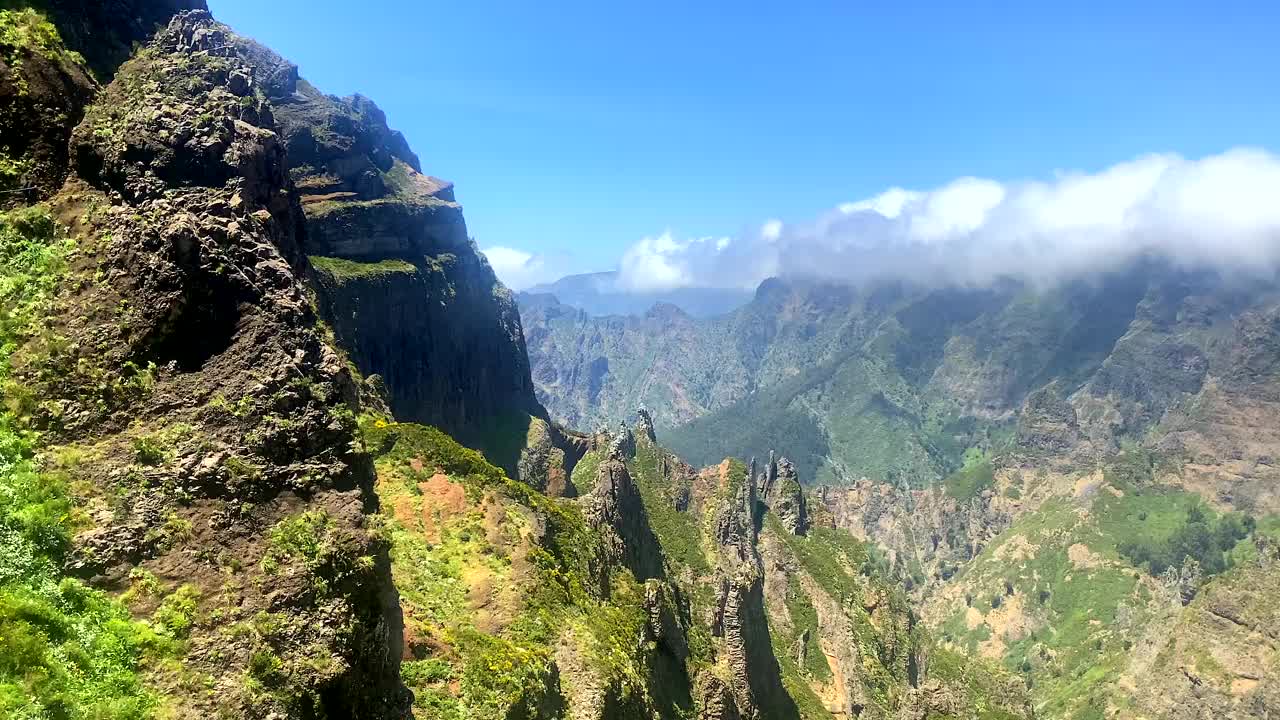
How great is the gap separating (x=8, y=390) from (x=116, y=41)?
28864mm

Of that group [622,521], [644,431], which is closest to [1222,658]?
[644,431]

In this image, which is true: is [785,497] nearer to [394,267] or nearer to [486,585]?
[394,267]

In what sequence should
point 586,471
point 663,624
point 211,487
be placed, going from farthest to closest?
1. point 586,471
2. point 663,624
3. point 211,487

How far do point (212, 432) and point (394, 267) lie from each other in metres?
87.1

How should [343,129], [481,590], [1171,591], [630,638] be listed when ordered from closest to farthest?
[481,590] < [630,638] < [343,129] < [1171,591]

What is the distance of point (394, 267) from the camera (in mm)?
98875

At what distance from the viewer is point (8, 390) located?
15.0 metres

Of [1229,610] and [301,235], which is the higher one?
[301,235]

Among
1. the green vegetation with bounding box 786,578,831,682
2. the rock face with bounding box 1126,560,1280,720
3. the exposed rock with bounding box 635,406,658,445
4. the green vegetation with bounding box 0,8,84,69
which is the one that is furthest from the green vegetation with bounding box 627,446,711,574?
the rock face with bounding box 1126,560,1280,720

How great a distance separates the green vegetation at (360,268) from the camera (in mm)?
84363

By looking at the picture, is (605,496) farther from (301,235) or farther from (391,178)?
(391,178)

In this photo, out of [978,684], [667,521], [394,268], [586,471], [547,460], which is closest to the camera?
[394,268]

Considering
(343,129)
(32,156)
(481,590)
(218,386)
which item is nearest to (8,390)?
(218,386)

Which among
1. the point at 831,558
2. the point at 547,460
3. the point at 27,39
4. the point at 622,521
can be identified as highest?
the point at 27,39
